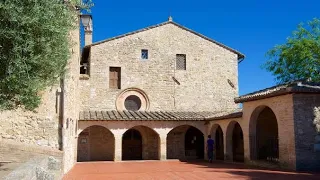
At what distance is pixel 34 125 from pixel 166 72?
11.8 meters

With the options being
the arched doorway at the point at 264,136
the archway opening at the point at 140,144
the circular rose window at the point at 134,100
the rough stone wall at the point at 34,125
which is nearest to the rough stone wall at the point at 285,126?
the arched doorway at the point at 264,136

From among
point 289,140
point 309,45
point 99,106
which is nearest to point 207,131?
point 99,106

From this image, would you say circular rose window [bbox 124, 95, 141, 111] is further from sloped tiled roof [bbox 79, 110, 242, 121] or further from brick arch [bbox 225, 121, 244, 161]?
brick arch [bbox 225, 121, 244, 161]

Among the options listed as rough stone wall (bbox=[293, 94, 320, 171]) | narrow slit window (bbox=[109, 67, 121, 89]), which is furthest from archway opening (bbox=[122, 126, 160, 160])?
rough stone wall (bbox=[293, 94, 320, 171])

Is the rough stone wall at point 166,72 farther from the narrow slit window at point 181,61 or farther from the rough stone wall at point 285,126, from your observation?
the rough stone wall at point 285,126

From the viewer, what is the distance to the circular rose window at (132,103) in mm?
22344

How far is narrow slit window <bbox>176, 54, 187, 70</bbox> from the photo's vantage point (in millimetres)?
23500

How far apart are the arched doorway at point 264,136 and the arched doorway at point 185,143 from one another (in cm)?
580

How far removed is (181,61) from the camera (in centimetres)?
2361

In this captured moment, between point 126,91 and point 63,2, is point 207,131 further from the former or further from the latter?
point 63,2

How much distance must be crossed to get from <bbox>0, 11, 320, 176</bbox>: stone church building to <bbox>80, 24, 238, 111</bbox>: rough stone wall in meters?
0.06

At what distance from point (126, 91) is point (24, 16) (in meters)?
16.0

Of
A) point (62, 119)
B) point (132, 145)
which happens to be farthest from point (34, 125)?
point (132, 145)

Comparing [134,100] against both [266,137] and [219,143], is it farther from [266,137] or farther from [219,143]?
[266,137]
